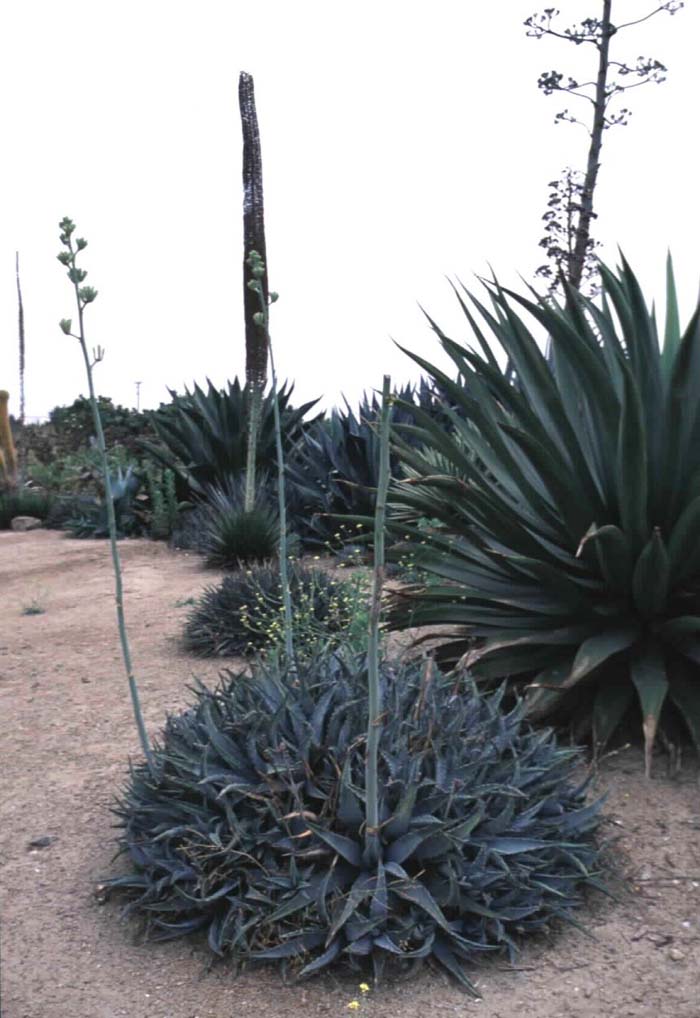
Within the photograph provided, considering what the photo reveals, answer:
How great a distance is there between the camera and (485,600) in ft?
19.1

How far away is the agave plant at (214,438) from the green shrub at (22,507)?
3.83 m

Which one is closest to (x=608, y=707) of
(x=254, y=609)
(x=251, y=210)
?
(x=254, y=609)

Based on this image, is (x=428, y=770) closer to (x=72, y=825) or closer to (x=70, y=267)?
(x=72, y=825)

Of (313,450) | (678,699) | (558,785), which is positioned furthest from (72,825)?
(313,450)

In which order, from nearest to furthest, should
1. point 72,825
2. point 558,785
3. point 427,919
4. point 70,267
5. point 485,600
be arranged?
point 427,919
point 70,267
point 558,785
point 72,825
point 485,600

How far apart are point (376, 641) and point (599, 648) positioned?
1897mm

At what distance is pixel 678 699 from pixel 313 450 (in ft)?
26.5

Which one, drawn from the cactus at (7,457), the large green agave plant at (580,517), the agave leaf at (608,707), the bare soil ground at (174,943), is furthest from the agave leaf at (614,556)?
the cactus at (7,457)

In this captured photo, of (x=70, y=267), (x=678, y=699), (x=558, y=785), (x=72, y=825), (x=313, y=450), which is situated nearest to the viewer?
(x=70, y=267)

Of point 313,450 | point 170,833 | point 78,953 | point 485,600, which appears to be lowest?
point 78,953

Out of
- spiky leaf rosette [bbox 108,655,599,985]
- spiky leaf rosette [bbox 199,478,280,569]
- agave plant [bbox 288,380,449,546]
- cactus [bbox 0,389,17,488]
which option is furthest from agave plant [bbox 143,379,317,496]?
spiky leaf rosette [bbox 108,655,599,985]

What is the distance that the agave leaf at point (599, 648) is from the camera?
15.9 feet

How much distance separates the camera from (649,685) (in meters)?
4.91

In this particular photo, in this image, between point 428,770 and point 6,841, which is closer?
point 428,770
